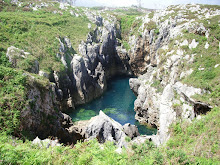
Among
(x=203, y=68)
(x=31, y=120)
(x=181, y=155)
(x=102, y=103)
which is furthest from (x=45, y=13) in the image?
(x=181, y=155)

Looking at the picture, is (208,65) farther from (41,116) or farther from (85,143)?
(41,116)

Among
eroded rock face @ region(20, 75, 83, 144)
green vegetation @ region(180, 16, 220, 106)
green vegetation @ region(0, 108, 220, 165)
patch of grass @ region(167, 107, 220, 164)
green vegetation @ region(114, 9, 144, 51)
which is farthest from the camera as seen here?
green vegetation @ region(114, 9, 144, 51)

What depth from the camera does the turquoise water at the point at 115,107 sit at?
3753 cm

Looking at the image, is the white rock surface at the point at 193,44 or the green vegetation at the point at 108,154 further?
the white rock surface at the point at 193,44

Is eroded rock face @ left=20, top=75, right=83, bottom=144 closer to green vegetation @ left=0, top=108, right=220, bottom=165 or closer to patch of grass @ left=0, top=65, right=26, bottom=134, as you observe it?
patch of grass @ left=0, top=65, right=26, bottom=134

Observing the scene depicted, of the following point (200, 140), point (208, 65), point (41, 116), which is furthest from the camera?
point (208, 65)

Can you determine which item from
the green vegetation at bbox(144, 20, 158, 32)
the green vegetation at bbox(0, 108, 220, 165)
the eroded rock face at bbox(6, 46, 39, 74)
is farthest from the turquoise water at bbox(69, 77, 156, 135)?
the green vegetation at bbox(144, 20, 158, 32)

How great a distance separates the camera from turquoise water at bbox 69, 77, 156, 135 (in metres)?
37.5

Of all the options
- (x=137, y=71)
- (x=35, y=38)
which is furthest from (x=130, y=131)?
(x=137, y=71)

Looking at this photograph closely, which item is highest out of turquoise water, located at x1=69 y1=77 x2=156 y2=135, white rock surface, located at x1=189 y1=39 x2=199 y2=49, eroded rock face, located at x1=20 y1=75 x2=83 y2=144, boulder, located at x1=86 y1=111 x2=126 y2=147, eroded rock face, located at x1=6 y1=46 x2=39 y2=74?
white rock surface, located at x1=189 y1=39 x2=199 y2=49

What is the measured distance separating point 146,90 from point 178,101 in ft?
39.8

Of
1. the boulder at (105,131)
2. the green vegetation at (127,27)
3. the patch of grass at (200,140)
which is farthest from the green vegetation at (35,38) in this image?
the patch of grass at (200,140)

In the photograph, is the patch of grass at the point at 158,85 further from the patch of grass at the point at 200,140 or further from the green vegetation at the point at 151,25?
the green vegetation at the point at 151,25

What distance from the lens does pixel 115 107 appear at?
44.7 meters
